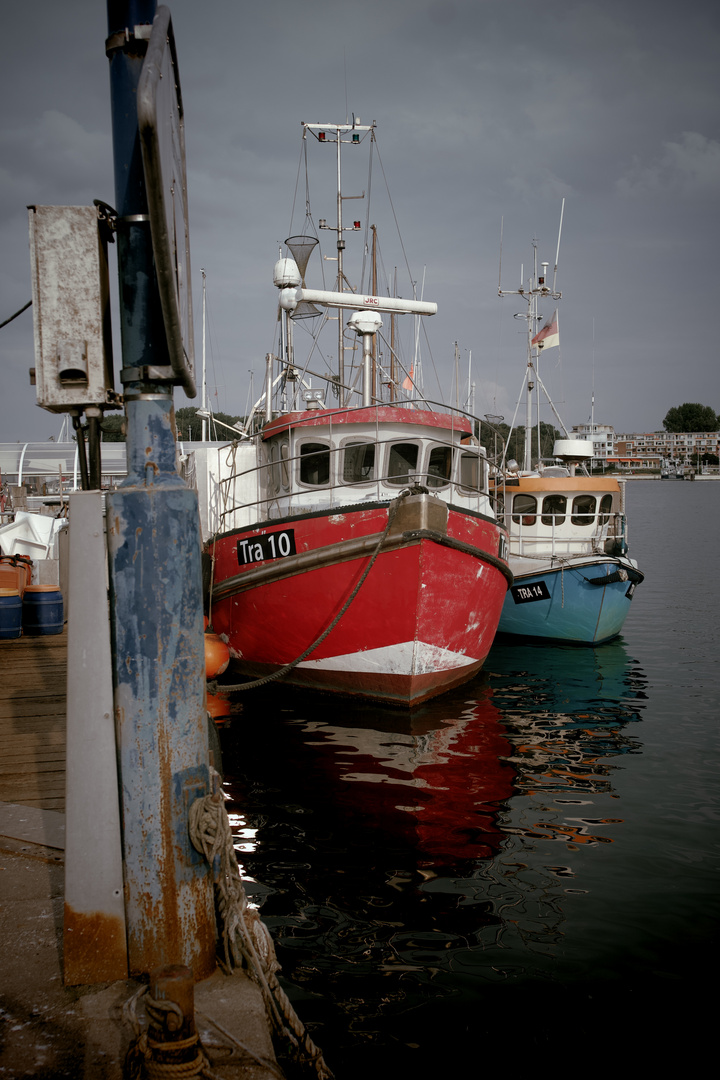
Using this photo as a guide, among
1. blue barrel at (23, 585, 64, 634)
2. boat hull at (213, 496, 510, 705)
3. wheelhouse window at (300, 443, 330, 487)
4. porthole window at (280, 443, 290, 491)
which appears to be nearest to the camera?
boat hull at (213, 496, 510, 705)

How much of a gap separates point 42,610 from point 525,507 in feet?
32.3

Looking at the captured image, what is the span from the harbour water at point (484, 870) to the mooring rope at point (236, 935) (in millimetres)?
808

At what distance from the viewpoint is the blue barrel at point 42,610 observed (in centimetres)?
861

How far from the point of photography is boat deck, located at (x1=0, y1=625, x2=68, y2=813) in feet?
12.6

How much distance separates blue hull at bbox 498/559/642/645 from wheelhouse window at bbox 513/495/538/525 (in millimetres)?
2058

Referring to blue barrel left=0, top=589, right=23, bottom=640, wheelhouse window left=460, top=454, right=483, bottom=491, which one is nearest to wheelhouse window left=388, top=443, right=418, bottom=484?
wheelhouse window left=460, top=454, right=483, bottom=491

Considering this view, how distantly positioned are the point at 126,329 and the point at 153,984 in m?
Result: 1.87

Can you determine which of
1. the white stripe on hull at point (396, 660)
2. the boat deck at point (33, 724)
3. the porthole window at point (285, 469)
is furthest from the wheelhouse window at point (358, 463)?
the boat deck at point (33, 724)

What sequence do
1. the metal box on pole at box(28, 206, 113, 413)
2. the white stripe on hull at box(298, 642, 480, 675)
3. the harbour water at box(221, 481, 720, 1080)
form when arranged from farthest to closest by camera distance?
the white stripe on hull at box(298, 642, 480, 675) → the harbour water at box(221, 481, 720, 1080) → the metal box on pole at box(28, 206, 113, 413)

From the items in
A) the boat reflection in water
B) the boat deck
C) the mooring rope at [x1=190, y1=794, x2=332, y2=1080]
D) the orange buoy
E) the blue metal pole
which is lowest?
the boat reflection in water

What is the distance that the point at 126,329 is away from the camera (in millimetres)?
2361

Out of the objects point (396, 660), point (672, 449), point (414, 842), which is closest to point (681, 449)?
point (672, 449)

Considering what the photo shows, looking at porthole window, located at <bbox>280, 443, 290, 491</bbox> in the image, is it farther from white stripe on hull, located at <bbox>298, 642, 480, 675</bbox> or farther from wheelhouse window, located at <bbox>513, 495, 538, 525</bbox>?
wheelhouse window, located at <bbox>513, 495, 538, 525</bbox>

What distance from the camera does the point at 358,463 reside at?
31.0ft
